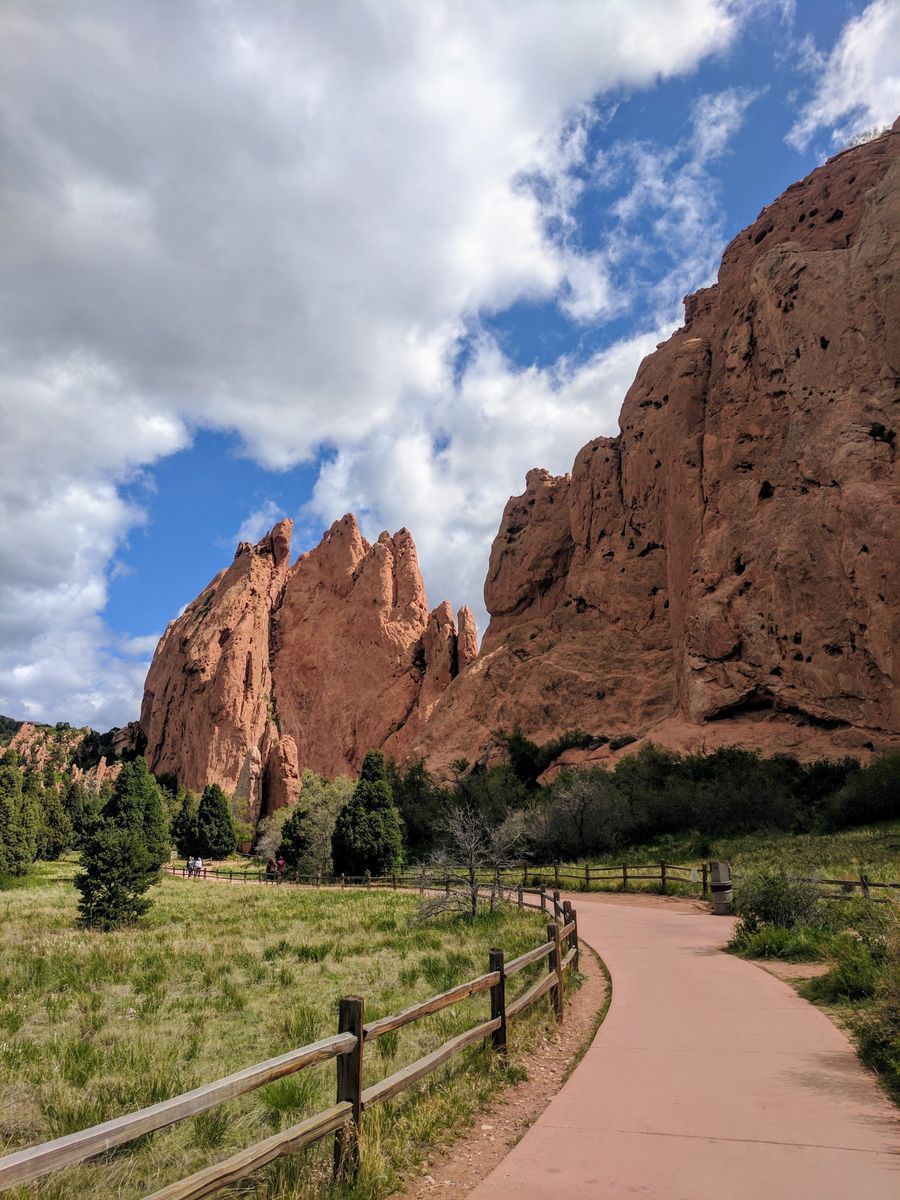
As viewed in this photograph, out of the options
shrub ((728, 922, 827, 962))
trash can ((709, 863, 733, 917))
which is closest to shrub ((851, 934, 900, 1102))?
shrub ((728, 922, 827, 962))

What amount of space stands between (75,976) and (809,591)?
132ft

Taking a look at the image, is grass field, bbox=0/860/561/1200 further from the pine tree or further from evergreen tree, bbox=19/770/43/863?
evergreen tree, bbox=19/770/43/863

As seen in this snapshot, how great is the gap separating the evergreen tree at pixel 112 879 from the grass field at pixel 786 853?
15731 millimetres

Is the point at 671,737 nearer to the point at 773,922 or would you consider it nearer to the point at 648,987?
A: the point at 773,922

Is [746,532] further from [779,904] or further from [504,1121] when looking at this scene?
[504,1121]

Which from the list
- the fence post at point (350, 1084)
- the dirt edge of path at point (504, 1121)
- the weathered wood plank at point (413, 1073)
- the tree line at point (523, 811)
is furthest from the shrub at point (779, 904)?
the fence post at point (350, 1084)

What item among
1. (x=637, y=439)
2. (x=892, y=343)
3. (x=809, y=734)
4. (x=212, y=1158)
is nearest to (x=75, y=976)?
(x=212, y=1158)

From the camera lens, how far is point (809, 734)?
132 ft

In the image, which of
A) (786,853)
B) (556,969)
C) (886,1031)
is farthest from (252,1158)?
(786,853)

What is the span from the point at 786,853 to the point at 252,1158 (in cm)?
2644

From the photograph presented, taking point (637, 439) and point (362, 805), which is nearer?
point (362, 805)

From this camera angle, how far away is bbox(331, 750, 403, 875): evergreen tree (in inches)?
1442

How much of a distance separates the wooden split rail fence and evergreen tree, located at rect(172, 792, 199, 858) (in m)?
61.9

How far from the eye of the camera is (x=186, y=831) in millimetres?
63000
